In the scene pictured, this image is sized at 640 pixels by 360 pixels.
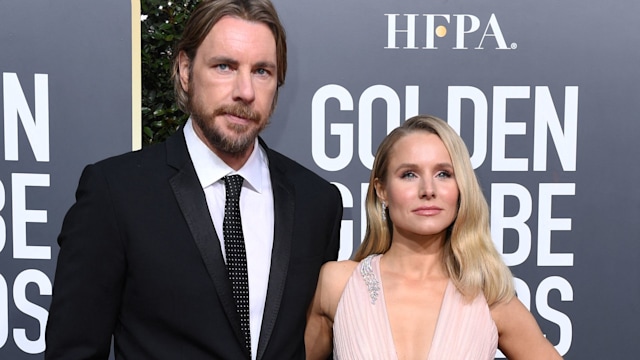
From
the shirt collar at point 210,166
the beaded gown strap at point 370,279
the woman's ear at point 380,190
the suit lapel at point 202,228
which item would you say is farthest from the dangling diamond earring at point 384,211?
the suit lapel at point 202,228

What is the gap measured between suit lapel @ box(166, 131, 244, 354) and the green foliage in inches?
48.3

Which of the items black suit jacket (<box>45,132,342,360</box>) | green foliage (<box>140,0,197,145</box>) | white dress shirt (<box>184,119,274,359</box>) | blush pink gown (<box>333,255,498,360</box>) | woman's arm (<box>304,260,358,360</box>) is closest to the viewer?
black suit jacket (<box>45,132,342,360</box>)

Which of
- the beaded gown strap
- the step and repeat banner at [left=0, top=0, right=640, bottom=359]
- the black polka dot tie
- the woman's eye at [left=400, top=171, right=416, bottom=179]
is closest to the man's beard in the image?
the black polka dot tie

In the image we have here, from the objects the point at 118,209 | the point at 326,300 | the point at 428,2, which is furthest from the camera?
the point at 428,2

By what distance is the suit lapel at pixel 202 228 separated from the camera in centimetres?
140

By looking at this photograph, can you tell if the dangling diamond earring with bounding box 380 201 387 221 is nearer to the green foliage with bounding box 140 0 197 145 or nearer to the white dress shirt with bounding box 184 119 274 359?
the white dress shirt with bounding box 184 119 274 359

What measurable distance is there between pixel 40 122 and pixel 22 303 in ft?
2.23

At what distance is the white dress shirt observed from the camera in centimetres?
147

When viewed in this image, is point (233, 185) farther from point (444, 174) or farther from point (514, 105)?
point (514, 105)

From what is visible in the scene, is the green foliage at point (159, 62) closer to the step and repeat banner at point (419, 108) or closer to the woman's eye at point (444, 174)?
the step and repeat banner at point (419, 108)

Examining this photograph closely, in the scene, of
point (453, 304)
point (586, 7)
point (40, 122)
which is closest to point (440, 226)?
point (453, 304)

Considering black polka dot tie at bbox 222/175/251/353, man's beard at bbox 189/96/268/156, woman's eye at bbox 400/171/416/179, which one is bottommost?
black polka dot tie at bbox 222/175/251/353

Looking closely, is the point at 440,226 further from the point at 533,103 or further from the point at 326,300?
the point at 533,103

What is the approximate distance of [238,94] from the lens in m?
1.44
